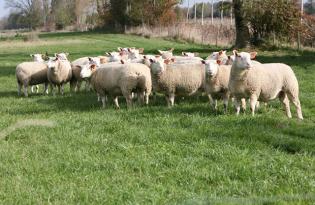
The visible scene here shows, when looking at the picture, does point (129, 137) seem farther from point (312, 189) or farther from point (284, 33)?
point (284, 33)

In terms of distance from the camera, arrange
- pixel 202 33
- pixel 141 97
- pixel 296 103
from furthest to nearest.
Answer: pixel 202 33, pixel 141 97, pixel 296 103

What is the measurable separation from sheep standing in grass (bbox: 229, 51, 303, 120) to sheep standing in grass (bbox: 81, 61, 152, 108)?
7.60 feet

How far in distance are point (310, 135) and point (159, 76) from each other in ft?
13.9

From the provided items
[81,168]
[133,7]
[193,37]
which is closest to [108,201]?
[81,168]

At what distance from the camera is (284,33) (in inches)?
1082

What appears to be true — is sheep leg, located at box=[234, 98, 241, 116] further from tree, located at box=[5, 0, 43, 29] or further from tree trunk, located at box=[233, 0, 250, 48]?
tree, located at box=[5, 0, 43, 29]

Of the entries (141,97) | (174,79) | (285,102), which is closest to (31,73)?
(141,97)

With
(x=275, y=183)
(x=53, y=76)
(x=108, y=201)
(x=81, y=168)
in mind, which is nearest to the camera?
(x=108, y=201)

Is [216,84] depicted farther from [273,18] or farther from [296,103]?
[273,18]

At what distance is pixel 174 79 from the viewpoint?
11406mm

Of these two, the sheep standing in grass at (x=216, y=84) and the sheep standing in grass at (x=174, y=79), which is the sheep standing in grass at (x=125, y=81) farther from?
the sheep standing in grass at (x=216, y=84)

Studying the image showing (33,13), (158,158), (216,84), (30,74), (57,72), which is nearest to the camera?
(158,158)

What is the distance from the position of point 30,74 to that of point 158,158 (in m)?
9.00

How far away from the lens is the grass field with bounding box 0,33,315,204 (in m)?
5.66
